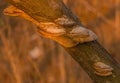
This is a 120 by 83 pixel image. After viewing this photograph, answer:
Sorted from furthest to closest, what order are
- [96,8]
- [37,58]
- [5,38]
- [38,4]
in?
[37,58] → [96,8] → [5,38] → [38,4]

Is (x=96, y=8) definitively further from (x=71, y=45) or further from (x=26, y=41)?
(x=71, y=45)

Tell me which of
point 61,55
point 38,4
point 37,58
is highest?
point 38,4

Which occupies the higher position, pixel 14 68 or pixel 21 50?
pixel 14 68

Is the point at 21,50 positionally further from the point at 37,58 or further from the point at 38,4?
the point at 38,4

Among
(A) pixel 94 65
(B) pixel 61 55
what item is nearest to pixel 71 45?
(A) pixel 94 65

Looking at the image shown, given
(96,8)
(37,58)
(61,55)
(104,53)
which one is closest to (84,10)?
(96,8)

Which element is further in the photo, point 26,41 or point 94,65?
point 26,41

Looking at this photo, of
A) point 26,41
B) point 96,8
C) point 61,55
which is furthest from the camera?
point 96,8
